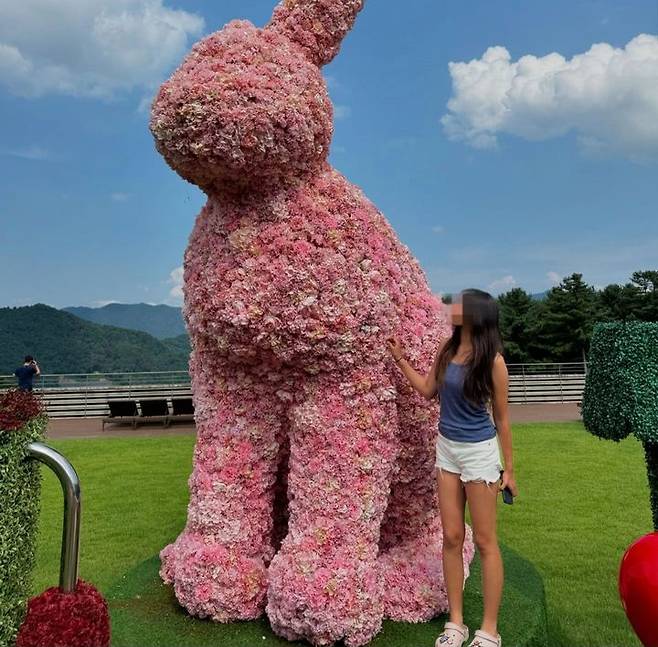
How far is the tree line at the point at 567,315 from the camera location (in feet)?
82.7

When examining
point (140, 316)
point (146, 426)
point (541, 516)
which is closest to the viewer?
point (541, 516)

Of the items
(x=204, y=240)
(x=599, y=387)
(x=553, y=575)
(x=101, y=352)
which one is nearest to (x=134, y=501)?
(x=553, y=575)

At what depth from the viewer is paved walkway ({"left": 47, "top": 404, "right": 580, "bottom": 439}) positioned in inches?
522

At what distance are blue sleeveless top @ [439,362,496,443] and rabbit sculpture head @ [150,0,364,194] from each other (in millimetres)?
1270

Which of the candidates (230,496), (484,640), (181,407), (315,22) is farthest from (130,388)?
(484,640)

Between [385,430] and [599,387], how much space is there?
138 cm

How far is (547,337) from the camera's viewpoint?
83.9 feet

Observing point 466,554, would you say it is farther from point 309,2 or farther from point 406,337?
point 309,2

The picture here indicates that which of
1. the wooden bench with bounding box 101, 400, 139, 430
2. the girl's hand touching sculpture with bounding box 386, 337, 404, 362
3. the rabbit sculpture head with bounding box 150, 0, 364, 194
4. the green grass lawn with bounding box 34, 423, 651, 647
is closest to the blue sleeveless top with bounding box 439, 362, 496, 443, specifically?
the girl's hand touching sculpture with bounding box 386, 337, 404, 362

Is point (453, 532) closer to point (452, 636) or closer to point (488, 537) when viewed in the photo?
point (488, 537)

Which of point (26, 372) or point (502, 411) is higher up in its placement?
point (26, 372)

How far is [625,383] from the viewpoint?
370 centimetres

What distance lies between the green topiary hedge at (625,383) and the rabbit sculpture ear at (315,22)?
224cm

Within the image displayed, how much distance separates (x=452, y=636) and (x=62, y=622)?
1.83 meters
